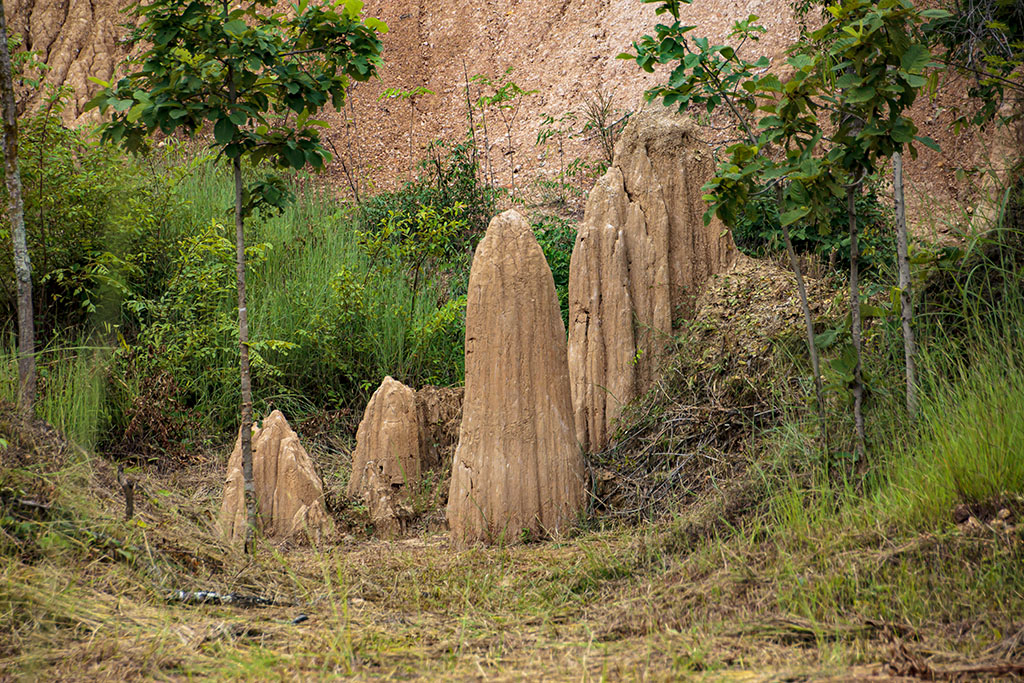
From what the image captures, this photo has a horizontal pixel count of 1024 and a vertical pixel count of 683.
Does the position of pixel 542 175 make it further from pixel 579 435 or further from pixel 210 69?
pixel 210 69

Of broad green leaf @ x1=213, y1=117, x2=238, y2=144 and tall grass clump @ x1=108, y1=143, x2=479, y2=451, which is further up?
broad green leaf @ x1=213, y1=117, x2=238, y2=144

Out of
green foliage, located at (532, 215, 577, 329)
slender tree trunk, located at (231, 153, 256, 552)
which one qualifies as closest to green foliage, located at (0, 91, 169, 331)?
slender tree trunk, located at (231, 153, 256, 552)

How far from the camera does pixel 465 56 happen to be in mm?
15297

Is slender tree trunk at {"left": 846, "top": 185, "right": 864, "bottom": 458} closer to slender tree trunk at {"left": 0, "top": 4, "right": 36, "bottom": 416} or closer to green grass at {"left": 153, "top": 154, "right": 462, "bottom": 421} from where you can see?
green grass at {"left": 153, "top": 154, "right": 462, "bottom": 421}

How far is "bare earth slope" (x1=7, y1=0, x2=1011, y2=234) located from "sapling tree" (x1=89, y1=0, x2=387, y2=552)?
8.39m

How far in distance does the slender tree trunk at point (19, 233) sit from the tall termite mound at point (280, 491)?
1818 millimetres

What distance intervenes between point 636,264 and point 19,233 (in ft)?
13.8

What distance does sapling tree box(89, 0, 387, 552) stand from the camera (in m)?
3.63

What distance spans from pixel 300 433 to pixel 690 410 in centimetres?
339

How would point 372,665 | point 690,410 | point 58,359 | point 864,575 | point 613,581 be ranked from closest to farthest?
point 372,665 < point 864,575 < point 613,581 < point 690,410 < point 58,359

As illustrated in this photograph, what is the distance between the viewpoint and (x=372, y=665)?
273 centimetres

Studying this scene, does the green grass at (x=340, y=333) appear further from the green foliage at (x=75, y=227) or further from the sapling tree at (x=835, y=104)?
the sapling tree at (x=835, y=104)

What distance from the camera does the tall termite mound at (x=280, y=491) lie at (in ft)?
14.9

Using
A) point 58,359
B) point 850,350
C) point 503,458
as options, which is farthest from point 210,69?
point 58,359
